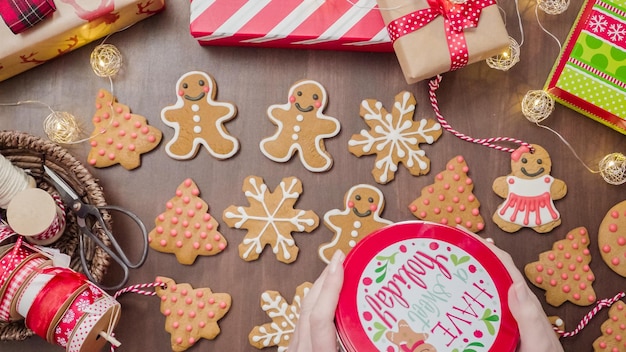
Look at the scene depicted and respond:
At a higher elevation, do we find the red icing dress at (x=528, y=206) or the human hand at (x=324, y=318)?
the red icing dress at (x=528, y=206)

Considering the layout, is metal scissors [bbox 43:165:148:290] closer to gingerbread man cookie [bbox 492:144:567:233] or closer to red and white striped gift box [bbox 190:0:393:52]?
red and white striped gift box [bbox 190:0:393:52]

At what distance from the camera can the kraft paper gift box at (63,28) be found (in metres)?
1.12

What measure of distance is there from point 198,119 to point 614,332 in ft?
3.00

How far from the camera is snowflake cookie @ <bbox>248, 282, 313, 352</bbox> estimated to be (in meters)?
1.14

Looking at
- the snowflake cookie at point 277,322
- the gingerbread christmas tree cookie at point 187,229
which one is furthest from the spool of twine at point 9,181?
the snowflake cookie at point 277,322

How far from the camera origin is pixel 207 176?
120cm

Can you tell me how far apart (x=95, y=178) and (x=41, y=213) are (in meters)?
0.15

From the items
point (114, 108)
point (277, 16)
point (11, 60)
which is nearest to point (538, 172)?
point (277, 16)

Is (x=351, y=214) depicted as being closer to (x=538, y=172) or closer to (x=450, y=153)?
(x=450, y=153)

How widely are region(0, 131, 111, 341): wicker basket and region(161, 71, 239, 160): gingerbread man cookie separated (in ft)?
0.56

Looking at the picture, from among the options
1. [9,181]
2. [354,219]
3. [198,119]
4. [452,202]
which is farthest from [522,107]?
[9,181]

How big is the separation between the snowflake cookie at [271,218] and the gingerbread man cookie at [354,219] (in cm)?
4

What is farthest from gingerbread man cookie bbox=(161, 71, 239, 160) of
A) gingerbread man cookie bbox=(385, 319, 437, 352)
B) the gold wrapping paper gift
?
gingerbread man cookie bbox=(385, 319, 437, 352)

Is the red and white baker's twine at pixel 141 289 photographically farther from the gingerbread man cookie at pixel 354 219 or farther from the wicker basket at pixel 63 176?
the gingerbread man cookie at pixel 354 219
